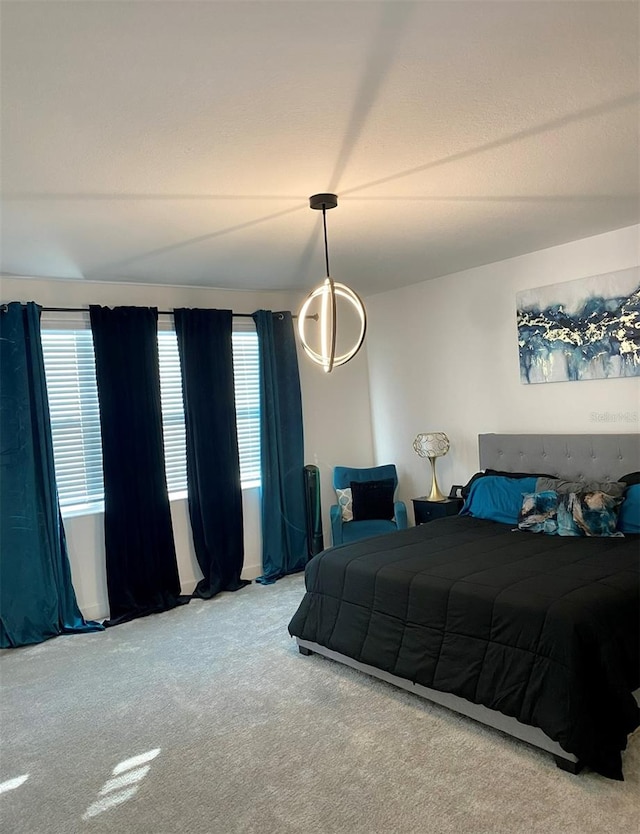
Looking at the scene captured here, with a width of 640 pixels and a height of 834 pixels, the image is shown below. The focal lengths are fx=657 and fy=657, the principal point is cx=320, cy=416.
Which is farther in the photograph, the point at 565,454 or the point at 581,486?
the point at 565,454

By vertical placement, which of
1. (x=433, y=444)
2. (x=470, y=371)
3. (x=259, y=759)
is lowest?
(x=259, y=759)

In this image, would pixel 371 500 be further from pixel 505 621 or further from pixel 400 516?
pixel 505 621

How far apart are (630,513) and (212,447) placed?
3103 mm

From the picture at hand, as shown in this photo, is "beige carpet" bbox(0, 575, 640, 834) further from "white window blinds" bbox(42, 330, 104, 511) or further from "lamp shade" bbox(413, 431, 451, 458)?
"lamp shade" bbox(413, 431, 451, 458)

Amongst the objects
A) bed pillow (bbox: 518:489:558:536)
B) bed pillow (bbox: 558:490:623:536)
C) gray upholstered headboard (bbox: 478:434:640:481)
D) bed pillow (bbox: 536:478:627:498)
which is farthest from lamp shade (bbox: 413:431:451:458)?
bed pillow (bbox: 558:490:623:536)

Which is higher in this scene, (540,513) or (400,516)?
(540,513)

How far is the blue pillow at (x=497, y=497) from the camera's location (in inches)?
179

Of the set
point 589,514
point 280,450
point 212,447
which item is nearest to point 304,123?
point 589,514

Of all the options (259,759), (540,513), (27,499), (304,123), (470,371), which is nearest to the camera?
(304,123)

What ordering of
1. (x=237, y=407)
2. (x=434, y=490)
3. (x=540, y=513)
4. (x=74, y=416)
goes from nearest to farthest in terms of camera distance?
(x=540, y=513)
(x=74, y=416)
(x=434, y=490)
(x=237, y=407)

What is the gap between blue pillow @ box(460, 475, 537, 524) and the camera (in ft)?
14.9

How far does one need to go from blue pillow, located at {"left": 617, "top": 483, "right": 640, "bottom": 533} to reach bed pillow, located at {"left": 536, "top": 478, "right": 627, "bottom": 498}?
0.20ft

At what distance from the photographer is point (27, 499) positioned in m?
4.49

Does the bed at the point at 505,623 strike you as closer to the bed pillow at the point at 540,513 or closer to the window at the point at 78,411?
the bed pillow at the point at 540,513
